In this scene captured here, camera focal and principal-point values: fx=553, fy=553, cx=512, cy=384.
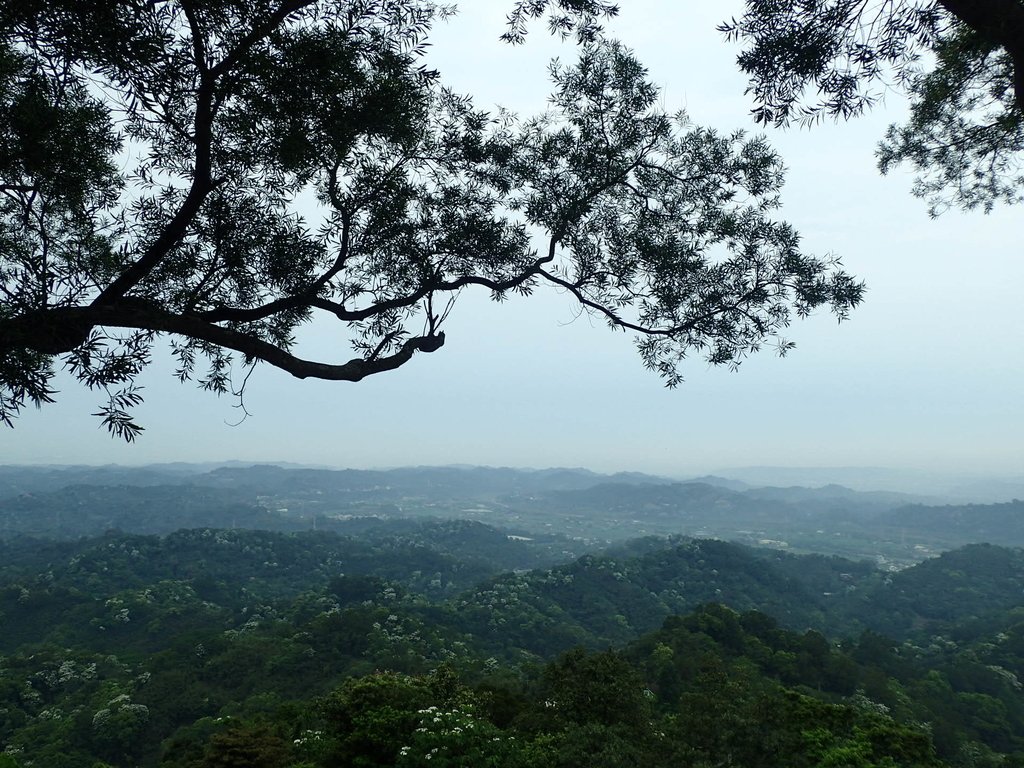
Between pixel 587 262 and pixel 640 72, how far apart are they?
225 cm

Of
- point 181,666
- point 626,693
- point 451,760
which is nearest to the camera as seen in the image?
point 451,760

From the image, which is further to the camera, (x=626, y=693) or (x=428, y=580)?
(x=428, y=580)

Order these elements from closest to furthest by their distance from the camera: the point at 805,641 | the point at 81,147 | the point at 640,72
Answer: the point at 81,147
the point at 640,72
the point at 805,641

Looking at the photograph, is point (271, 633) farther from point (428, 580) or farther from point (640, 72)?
point (640, 72)

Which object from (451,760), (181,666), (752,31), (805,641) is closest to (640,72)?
(752,31)

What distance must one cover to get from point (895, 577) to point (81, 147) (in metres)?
126

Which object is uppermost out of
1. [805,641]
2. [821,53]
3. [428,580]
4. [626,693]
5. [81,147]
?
[821,53]

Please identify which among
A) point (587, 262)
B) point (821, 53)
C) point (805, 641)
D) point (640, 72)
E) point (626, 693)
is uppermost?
point (640, 72)

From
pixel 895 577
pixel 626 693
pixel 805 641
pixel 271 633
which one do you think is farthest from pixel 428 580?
pixel 626 693

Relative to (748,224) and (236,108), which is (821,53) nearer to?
(748,224)

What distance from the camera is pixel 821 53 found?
4.57 meters

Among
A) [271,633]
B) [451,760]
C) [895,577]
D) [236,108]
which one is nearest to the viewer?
[236,108]

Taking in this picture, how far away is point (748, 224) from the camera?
6715 millimetres

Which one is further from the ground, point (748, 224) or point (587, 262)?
point (748, 224)
